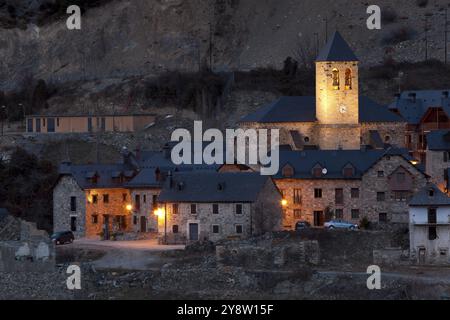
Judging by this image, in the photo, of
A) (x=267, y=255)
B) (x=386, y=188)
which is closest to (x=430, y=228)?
(x=267, y=255)

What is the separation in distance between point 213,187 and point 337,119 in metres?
16.0

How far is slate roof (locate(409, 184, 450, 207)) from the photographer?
8662 centimetres

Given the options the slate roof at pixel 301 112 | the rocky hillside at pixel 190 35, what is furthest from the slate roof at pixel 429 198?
the rocky hillside at pixel 190 35

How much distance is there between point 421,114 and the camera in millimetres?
112312

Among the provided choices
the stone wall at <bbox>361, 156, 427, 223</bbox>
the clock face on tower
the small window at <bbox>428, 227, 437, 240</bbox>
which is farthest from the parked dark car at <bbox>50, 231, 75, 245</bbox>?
the clock face on tower

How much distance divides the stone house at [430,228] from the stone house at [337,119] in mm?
19480

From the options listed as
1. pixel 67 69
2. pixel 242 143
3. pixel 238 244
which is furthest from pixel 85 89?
pixel 238 244

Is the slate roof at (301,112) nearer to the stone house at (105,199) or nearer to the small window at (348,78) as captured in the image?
the small window at (348,78)

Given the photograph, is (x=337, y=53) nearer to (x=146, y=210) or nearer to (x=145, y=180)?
(x=145, y=180)

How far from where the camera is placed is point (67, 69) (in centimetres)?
14475

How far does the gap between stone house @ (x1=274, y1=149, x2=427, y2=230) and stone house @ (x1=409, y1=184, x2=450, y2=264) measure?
7.20m

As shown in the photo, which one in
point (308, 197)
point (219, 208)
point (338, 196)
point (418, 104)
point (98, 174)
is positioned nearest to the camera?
point (219, 208)

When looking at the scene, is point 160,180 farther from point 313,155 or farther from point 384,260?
point 384,260

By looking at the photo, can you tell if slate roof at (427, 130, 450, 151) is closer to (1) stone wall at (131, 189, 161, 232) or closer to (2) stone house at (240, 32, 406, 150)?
(2) stone house at (240, 32, 406, 150)
